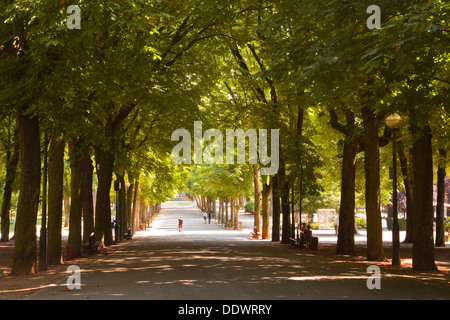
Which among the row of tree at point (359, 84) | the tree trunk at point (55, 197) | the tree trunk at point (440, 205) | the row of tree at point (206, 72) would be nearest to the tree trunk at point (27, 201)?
the row of tree at point (206, 72)

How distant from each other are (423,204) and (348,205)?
713 cm

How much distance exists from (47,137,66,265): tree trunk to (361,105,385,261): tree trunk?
33.6ft

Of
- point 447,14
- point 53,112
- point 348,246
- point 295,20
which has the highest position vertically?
point 295,20

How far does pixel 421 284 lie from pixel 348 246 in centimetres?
1028

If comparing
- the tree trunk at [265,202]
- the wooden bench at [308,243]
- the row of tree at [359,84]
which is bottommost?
the wooden bench at [308,243]

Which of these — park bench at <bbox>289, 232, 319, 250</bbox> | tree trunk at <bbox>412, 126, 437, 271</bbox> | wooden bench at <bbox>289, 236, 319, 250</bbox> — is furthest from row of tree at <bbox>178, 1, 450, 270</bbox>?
wooden bench at <bbox>289, 236, 319, 250</bbox>

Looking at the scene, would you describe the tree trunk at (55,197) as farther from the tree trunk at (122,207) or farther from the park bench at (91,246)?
the tree trunk at (122,207)

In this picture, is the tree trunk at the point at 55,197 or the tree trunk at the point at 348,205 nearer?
the tree trunk at the point at 55,197

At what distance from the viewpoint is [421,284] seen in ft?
45.5

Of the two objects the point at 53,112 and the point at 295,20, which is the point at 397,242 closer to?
the point at 295,20

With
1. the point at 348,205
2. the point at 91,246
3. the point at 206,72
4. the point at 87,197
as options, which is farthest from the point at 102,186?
the point at 348,205

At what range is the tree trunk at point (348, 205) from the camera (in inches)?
943

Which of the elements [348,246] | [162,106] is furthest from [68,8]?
[348,246]

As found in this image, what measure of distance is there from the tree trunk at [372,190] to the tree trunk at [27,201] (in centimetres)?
1098
